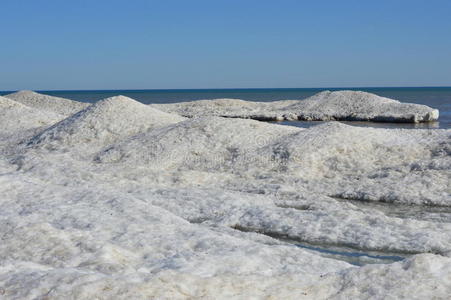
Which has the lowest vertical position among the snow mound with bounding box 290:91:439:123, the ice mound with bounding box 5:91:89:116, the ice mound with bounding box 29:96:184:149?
the ice mound with bounding box 5:91:89:116

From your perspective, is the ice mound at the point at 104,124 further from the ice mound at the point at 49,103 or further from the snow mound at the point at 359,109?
the ice mound at the point at 49,103

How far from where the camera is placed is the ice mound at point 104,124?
79.3ft

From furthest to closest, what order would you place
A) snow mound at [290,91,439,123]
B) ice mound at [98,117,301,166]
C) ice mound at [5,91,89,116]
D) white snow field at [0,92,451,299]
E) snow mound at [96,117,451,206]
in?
1. ice mound at [5,91,89,116]
2. snow mound at [290,91,439,123]
3. ice mound at [98,117,301,166]
4. snow mound at [96,117,451,206]
5. white snow field at [0,92,451,299]

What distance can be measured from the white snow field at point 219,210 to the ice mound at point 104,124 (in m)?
0.09

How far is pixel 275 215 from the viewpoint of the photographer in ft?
43.8

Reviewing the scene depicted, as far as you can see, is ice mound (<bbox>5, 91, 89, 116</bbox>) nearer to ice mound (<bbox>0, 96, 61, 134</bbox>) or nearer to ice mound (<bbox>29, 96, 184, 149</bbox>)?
ice mound (<bbox>0, 96, 61, 134</bbox>)

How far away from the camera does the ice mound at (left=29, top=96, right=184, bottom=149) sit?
24.2m

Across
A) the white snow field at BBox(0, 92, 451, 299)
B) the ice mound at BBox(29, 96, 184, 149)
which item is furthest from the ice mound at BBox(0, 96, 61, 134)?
the ice mound at BBox(29, 96, 184, 149)

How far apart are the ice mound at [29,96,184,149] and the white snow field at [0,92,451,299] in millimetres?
88

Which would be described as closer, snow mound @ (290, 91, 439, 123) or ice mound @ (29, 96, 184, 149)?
ice mound @ (29, 96, 184, 149)

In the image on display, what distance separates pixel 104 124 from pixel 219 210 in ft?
40.7

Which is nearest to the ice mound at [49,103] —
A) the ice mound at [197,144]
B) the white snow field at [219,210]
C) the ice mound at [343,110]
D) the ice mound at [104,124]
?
the ice mound at [343,110]

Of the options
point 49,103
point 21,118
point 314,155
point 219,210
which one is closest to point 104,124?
point 314,155

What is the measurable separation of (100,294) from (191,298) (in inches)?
44.0
